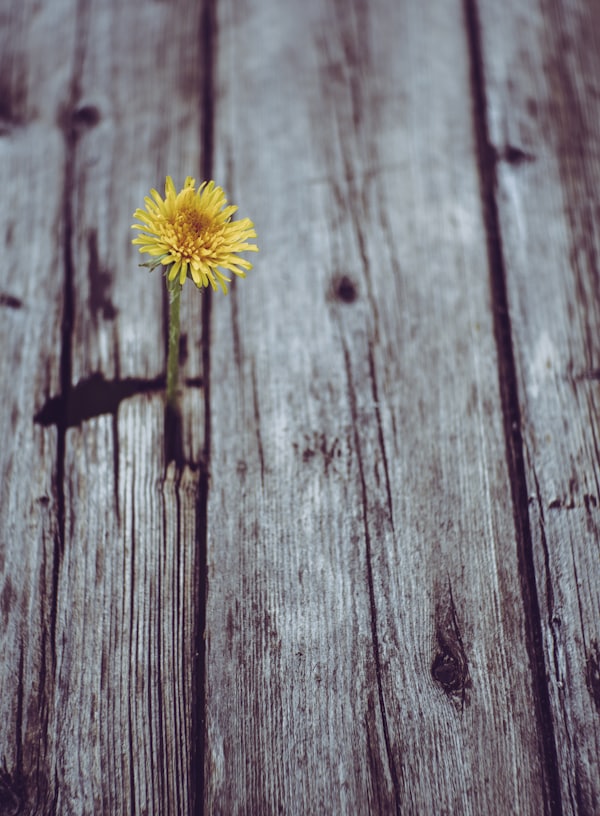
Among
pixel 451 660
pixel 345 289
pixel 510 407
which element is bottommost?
pixel 451 660

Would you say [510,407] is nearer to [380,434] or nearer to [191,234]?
[380,434]

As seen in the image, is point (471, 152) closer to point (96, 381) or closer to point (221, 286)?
point (221, 286)

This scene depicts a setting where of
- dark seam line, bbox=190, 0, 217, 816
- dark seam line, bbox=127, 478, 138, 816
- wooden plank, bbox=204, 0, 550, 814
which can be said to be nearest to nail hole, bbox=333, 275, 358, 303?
wooden plank, bbox=204, 0, 550, 814

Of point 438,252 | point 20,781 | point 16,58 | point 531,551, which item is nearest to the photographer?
point 20,781

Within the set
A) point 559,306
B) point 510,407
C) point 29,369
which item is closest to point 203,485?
point 29,369

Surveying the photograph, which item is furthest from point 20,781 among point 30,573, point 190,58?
point 190,58

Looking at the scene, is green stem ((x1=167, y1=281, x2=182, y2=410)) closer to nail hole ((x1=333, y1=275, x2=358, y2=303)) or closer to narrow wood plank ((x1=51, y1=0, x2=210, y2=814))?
narrow wood plank ((x1=51, y1=0, x2=210, y2=814))
